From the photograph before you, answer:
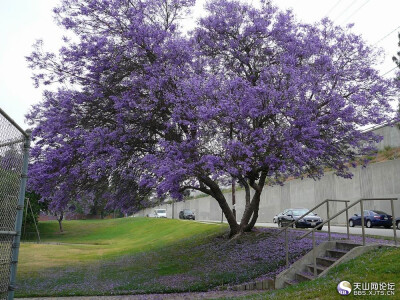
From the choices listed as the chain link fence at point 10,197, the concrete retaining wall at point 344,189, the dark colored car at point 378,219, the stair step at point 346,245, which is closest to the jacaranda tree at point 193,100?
the stair step at point 346,245

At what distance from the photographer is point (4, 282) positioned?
5.72 m

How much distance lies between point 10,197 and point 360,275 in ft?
20.2

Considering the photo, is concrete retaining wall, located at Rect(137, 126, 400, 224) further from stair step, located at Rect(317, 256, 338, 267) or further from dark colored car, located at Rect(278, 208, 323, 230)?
stair step, located at Rect(317, 256, 338, 267)

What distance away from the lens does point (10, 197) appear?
5.66 meters

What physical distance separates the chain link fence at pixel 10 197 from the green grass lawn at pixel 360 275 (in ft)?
15.1

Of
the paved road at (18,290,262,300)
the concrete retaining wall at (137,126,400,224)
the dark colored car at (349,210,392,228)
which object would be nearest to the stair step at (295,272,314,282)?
the paved road at (18,290,262,300)

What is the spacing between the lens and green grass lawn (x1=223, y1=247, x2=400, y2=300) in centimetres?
699

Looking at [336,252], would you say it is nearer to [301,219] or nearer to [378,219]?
[378,219]

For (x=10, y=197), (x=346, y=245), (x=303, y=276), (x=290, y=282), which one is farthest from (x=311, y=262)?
(x=10, y=197)

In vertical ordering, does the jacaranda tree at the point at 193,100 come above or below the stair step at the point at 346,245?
above

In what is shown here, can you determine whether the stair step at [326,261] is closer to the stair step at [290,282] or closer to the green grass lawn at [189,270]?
the stair step at [290,282]

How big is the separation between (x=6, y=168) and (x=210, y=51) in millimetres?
12107

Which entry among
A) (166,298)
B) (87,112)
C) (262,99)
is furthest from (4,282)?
(87,112)

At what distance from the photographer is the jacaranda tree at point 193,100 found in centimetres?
1280
